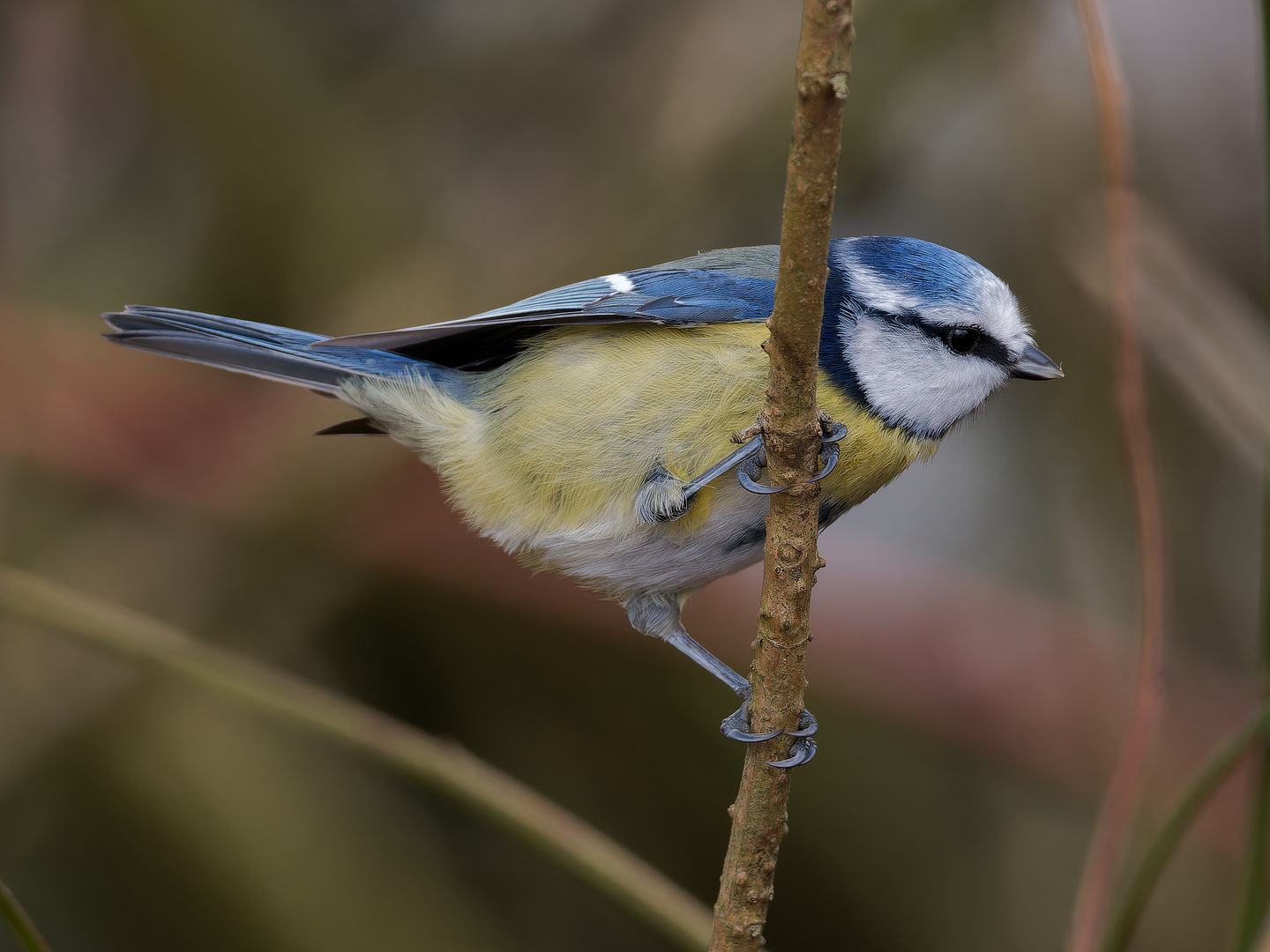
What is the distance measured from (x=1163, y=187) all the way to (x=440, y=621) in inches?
89.5

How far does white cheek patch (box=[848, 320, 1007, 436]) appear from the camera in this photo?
5.23 feet

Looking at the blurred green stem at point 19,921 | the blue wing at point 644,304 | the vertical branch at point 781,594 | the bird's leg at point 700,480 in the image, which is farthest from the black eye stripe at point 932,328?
the blurred green stem at point 19,921

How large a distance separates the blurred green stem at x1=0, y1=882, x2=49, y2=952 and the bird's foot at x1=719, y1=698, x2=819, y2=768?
29.3 inches

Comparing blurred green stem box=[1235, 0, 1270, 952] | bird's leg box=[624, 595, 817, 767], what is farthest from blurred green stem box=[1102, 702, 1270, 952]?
bird's leg box=[624, 595, 817, 767]

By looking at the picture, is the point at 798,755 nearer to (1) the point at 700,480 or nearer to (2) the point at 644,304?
(1) the point at 700,480

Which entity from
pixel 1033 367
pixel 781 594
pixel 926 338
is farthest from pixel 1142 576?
pixel 781 594

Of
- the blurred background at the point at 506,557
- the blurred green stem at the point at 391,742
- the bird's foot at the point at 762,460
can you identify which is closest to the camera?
the bird's foot at the point at 762,460

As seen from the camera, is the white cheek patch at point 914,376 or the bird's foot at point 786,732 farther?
the white cheek patch at point 914,376

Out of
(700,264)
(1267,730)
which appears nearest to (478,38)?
(700,264)

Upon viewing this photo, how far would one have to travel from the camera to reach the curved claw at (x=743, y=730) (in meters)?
1.23

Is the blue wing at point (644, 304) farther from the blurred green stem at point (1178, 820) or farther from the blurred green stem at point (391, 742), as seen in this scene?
the blurred green stem at point (1178, 820)

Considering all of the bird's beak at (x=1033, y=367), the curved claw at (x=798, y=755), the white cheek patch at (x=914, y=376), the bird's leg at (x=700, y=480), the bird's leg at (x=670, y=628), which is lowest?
the curved claw at (x=798, y=755)

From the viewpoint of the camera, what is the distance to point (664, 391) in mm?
1605

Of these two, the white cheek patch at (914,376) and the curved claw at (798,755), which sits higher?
the white cheek patch at (914,376)
